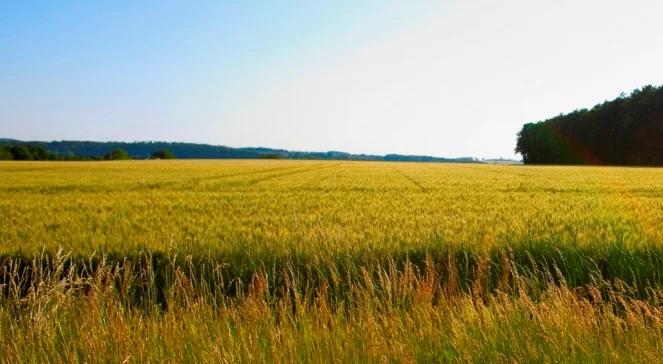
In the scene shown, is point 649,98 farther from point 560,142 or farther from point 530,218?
point 530,218

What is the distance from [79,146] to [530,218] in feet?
618

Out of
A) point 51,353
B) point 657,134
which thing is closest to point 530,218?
point 51,353

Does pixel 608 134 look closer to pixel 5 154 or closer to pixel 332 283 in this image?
pixel 332 283

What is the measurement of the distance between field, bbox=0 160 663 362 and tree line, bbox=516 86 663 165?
274 ft

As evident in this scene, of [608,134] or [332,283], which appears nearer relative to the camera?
[332,283]

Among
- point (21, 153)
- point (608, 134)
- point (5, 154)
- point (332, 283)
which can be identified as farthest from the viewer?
point (21, 153)

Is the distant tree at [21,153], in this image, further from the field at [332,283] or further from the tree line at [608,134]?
the tree line at [608,134]

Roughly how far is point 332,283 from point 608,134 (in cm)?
9849

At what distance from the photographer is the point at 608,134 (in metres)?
87.3

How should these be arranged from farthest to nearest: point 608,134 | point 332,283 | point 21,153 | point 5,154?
point 21,153 → point 5,154 → point 608,134 → point 332,283

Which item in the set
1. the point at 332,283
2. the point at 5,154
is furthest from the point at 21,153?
the point at 332,283

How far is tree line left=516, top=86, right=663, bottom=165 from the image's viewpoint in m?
79.3

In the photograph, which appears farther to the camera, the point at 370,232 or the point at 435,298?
the point at 370,232

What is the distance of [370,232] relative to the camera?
721 centimetres
